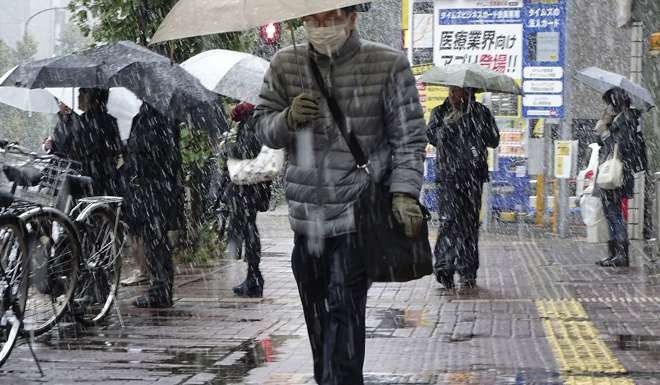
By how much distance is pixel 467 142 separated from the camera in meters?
11.8

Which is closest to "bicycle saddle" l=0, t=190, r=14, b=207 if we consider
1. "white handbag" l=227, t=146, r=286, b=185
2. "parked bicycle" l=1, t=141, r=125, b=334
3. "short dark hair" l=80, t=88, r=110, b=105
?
"parked bicycle" l=1, t=141, r=125, b=334

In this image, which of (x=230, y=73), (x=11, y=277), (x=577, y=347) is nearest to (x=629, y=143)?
(x=230, y=73)

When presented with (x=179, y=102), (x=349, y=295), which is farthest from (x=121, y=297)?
(x=349, y=295)

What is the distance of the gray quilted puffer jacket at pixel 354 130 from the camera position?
5629 mm

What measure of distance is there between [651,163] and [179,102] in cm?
937

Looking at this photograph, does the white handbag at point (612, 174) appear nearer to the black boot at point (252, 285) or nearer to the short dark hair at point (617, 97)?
the short dark hair at point (617, 97)

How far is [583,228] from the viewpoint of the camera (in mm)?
21266

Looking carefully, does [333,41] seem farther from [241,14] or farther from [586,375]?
[586,375]

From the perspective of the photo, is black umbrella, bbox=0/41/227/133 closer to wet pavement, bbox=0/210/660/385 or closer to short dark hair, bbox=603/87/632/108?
wet pavement, bbox=0/210/660/385

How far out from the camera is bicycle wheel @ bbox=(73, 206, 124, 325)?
9062mm

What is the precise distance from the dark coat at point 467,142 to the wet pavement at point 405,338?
3.57 feet

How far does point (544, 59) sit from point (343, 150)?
15453 mm

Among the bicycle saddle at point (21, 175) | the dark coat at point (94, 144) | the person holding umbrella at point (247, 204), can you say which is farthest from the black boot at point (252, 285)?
the bicycle saddle at point (21, 175)

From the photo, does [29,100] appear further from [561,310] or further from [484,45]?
[484,45]
